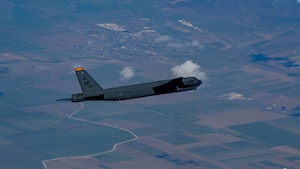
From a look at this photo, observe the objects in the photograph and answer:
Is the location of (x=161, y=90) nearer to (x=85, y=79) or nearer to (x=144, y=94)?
(x=144, y=94)

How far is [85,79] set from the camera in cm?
10488

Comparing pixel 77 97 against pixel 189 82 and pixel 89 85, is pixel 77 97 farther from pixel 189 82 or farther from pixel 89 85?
pixel 189 82

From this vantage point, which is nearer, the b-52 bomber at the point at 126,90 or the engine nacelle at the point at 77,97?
the engine nacelle at the point at 77,97

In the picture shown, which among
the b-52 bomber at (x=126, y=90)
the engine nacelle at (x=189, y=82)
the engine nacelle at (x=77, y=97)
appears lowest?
the engine nacelle at (x=77, y=97)

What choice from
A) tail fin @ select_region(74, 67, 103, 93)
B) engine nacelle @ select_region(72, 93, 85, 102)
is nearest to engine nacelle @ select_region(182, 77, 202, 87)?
tail fin @ select_region(74, 67, 103, 93)

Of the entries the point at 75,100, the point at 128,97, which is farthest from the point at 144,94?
the point at 75,100

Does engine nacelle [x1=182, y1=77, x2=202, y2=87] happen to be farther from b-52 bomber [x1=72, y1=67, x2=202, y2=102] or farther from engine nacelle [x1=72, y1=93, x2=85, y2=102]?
engine nacelle [x1=72, y1=93, x2=85, y2=102]

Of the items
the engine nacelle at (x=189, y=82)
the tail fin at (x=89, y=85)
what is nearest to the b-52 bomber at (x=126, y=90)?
the tail fin at (x=89, y=85)

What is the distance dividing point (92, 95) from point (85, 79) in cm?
223

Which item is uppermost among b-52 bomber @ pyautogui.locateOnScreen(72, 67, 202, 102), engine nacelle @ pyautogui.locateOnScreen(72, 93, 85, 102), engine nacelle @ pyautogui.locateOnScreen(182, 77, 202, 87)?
engine nacelle @ pyautogui.locateOnScreen(182, 77, 202, 87)

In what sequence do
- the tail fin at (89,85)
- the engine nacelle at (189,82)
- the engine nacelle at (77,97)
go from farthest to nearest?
the engine nacelle at (189,82) → the tail fin at (89,85) → the engine nacelle at (77,97)

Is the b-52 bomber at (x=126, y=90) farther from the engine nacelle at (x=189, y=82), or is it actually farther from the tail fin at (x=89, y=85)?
the engine nacelle at (x=189, y=82)

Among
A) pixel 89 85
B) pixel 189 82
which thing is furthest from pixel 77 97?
pixel 189 82

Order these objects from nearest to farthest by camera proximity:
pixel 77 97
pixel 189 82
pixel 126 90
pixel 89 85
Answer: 1. pixel 77 97
2. pixel 126 90
3. pixel 89 85
4. pixel 189 82
